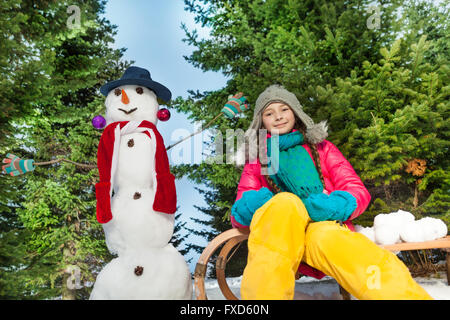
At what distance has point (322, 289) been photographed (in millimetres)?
3375

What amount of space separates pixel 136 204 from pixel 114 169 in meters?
0.34

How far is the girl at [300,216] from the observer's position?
1.52m

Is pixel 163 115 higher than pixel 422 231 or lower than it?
higher

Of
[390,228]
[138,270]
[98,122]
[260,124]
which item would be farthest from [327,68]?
[138,270]

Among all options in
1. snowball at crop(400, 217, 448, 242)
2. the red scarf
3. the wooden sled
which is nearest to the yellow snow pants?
the wooden sled

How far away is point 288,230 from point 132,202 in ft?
4.27

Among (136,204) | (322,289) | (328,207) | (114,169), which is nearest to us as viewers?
(328,207)

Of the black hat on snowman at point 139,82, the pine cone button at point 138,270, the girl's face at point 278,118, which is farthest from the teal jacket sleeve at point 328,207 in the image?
the black hat on snowman at point 139,82

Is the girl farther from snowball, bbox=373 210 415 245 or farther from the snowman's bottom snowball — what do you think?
the snowman's bottom snowball

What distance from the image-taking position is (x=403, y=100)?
11.5ft

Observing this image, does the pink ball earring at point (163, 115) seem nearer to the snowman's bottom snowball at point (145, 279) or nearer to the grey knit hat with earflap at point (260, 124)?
the grey knit hat with earflap at point (260, 124)

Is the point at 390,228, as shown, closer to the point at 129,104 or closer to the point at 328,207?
the point at 328,207

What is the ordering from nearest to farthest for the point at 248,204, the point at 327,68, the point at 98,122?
the point at 248,204
the point at 98,122
the point at 327,68

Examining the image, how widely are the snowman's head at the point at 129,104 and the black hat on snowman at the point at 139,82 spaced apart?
45mm
